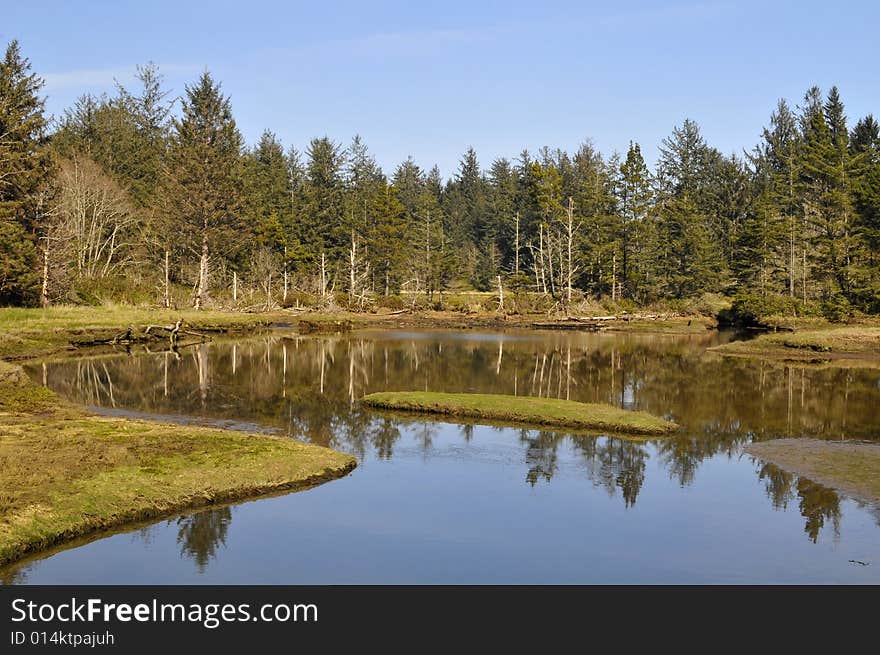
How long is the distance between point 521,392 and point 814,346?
29.6 metres

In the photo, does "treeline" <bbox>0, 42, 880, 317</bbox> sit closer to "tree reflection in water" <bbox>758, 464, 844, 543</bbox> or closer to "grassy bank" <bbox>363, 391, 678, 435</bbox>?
"grassy bank" <bbox>363, 391, 678, 435</bbox>

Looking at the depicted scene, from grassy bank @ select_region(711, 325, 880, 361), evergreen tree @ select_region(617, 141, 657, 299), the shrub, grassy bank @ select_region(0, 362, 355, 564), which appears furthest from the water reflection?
evergreen tree @ select_region(617, 141, 657, 299)

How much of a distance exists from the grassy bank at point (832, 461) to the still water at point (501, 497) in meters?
0.68

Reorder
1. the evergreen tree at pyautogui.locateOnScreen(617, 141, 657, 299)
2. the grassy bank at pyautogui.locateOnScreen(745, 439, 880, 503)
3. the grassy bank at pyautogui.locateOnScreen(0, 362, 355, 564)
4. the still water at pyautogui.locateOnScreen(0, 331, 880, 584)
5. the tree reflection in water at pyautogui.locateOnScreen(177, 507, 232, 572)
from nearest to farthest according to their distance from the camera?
the still water at pyautogui.locateOnScreen(0, 331, 880, 584)
the tree reflection in water at pyautogui.locateOnScreen(177, 507, 232, 572)
the grassy bank at pyautogui.locateOnScreen(0, 362, 355, 564)
the grassy bank at pyautogui.locateOnScreen(745, 439, 880, 503)
the evergreen tree at pyautogui.locateOnScreen(617, 141, 657, 299)

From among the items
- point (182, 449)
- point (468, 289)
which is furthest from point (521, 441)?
point (468, 289)

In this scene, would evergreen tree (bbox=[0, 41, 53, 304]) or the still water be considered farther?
evergreen tree (bbox=[0, 41, 53, 304])

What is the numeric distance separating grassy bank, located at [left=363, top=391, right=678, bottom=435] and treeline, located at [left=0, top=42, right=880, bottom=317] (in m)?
39.3

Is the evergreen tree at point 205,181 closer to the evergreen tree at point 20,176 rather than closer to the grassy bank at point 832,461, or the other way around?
the evergreen tree at point 20,176

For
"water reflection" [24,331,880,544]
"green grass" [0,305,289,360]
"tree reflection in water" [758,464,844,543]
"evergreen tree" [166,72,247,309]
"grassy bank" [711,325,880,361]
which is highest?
"evergreen tree" [166,72,247,309]

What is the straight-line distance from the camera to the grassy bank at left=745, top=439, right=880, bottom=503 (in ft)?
71.4

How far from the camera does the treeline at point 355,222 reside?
6719 centimetres

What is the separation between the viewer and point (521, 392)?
38.5 metres

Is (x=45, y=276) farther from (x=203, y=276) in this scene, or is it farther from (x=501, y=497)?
(x=501, y=497)

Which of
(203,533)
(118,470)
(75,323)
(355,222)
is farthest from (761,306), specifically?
(203,533)
